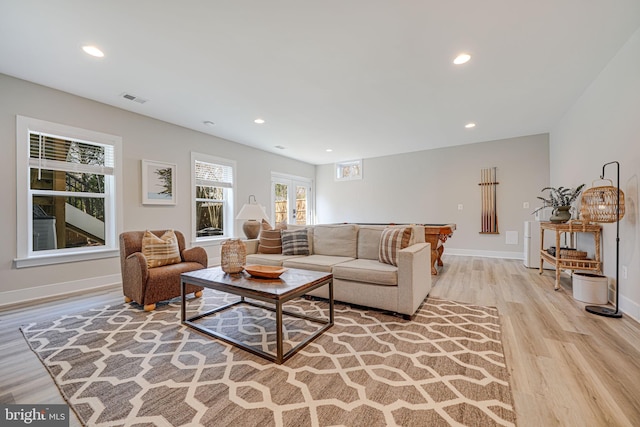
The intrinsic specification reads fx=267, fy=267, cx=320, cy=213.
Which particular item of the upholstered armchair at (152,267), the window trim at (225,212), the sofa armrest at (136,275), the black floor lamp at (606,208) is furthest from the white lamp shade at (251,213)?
the black floor lamp at (606,208)

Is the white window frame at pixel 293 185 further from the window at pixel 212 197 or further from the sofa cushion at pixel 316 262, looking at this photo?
the sofa cushion at pixel 316 262

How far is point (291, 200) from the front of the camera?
7.59 meters

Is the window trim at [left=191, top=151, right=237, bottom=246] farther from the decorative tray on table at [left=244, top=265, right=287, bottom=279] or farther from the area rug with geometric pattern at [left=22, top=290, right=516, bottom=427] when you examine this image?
the decorative tray on table at [left=244, top=265, right=287, bottom=279]

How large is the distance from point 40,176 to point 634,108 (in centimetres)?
642

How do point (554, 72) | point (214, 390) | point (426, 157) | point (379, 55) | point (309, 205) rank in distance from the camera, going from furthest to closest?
point (309, 205)
point (426, 157)
point (554, 72)
point (379, 55)
point (214, 390)

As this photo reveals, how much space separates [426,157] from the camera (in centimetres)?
666

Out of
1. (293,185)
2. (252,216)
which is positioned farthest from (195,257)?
(293,185)

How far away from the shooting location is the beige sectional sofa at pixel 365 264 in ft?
8.18

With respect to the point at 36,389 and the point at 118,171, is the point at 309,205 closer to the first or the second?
the point at 118,171

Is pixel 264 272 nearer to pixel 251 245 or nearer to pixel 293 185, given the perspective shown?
pixel 251 245

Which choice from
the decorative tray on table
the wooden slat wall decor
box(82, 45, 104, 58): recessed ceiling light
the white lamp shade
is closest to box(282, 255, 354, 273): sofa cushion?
the decorative tray on table

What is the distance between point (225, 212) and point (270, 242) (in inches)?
92.9

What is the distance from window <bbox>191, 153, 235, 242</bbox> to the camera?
198 inches

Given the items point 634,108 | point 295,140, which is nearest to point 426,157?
point 295,140
